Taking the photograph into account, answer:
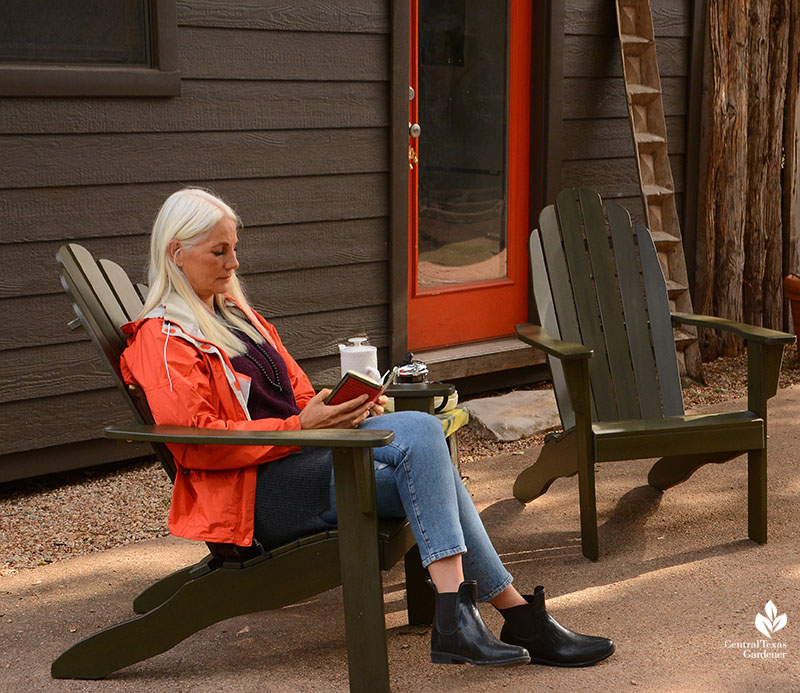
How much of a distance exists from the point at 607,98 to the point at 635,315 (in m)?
1.90

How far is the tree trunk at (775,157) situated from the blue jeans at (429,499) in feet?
13.0

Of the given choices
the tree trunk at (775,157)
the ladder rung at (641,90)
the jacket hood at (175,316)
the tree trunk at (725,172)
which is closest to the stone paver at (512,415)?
the tree trunk at (725,172)

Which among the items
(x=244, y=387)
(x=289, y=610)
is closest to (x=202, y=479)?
(x=244, y=387)

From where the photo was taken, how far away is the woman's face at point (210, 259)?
240 cm

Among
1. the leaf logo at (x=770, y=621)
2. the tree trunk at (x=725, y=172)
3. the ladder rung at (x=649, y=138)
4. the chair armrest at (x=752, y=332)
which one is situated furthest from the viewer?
the tree trunk at (x=725, y=172)

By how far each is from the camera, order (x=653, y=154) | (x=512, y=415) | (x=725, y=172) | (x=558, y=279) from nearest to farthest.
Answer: (x=558, y=279), (x=512, y=415), (x=653, y=154), (x=725, y=172)

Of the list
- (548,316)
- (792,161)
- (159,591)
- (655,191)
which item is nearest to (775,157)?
(792,161)

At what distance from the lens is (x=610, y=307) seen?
12.1ft

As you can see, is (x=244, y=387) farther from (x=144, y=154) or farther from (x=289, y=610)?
(x=144, y=154)

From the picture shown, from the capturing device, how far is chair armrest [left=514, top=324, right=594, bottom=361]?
302 centimetres

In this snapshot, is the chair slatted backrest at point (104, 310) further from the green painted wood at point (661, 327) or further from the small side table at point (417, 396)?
the green painted wood at point (661, 327)

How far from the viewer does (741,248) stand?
5668mm

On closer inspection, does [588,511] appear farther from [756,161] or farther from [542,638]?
[756,161]

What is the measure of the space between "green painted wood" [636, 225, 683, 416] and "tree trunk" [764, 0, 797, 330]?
94.6 inches
